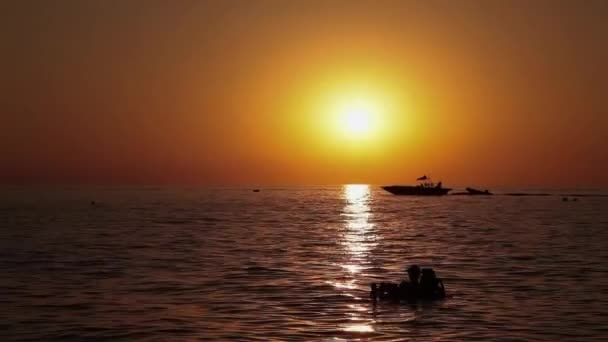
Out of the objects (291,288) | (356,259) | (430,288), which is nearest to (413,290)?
(430,288)

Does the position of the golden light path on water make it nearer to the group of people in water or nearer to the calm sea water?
the calm sea water

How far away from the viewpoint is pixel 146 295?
32875mm

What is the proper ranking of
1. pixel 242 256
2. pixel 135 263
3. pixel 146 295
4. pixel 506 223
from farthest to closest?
pixel 506 223
pixel 242 256
pixel 135 263
pixel 146 295

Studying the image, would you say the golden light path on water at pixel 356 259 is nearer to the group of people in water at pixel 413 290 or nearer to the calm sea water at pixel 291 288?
the calm sea water at pixel 291 288

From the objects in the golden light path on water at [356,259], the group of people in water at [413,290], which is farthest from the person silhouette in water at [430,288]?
the golden light path on water at [356,259]

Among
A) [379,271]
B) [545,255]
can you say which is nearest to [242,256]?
[379,271]

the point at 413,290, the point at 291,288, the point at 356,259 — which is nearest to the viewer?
the point at 413,290

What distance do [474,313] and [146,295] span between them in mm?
14208

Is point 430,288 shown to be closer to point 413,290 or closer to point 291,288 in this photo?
point 413,290

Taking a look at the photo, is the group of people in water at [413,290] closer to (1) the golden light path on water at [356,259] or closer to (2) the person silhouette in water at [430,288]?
(2) the person silhouette in water at [430,288]

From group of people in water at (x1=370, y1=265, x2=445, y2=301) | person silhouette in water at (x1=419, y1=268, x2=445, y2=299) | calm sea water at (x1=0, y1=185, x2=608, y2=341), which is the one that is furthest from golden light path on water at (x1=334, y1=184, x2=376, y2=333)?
person silhouette in water at (x1=419, y1=268, x2=445, y2=299)

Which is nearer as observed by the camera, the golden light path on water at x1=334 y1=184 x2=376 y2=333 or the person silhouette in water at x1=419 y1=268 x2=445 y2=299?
the golden light path on water at x1=334 y1=184 x2=376 y2=333

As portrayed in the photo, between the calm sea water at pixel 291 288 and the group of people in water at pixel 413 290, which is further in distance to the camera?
the group of people in water at pixel 413 290

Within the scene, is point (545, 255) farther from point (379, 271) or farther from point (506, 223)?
point (506, 223)
